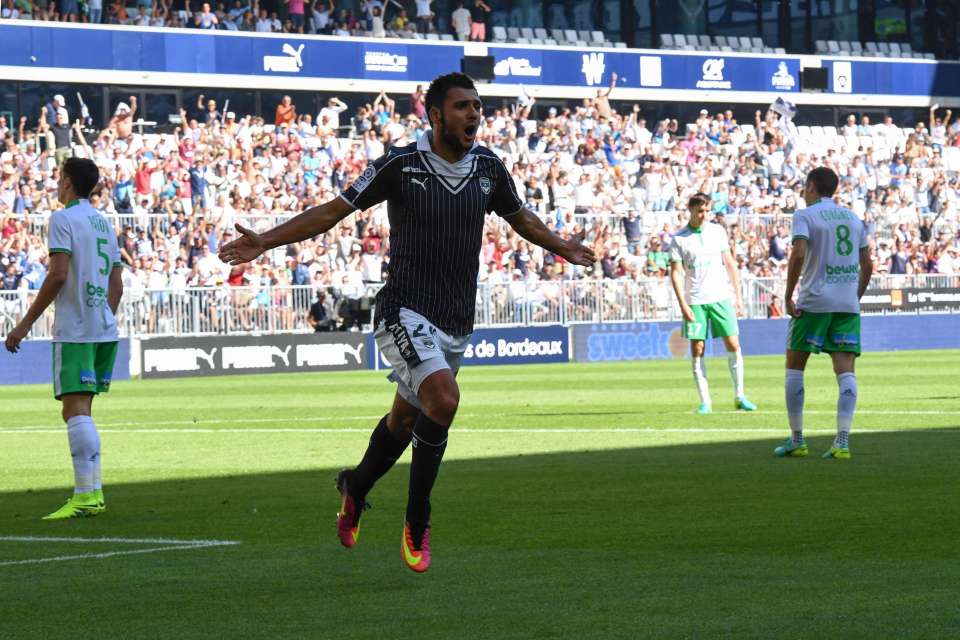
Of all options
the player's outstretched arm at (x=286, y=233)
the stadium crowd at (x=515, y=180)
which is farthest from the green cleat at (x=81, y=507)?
the stadium crowd at (x=515, y=180)

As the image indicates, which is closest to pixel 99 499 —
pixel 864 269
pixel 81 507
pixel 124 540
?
pixel 81 507

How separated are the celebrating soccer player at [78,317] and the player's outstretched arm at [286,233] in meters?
3.32

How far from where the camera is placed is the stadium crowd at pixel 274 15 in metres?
45.2

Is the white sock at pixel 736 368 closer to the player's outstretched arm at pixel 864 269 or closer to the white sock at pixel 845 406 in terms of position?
the player's outstretched arm at pixel 864 269

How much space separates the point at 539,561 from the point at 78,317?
4205 millimetres

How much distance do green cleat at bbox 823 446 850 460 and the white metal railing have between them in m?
20.9

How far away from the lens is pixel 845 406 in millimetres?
14430

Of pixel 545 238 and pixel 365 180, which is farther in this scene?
pixel 545 238

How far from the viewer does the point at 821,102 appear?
5981 centimetres

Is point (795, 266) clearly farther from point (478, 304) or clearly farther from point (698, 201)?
point (478, 304)

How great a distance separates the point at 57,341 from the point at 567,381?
1925 centimetres

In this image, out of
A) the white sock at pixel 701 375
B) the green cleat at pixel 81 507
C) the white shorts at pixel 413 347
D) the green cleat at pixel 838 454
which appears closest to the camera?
the white shorts at pixel 413 347

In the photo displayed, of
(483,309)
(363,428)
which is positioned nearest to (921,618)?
(363,428)

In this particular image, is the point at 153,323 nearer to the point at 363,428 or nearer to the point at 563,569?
the point at 363,428
